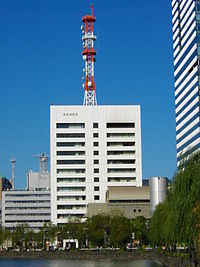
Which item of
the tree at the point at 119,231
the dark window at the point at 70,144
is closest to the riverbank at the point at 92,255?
the tree at the point at 119,231

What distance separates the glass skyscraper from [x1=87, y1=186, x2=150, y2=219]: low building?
14.0 meters

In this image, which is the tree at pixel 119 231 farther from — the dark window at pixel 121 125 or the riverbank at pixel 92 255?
the dark window at pixel 121 125

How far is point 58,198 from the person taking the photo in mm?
152750

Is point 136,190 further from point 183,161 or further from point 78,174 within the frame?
point 183,161

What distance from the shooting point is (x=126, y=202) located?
470 ft

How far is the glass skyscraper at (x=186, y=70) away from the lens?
5261 inches

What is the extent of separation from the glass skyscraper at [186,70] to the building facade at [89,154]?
41.1 ft

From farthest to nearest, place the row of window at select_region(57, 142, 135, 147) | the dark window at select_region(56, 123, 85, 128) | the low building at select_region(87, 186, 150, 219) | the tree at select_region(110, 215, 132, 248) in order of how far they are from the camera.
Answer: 1. the dark window at select_region(56, 123, 85, 128)
2. the row of window at select_region(57, 142, 135, 147)
3. the low building at select_region(87, 186, 150, 219)
4. the tree at select_region(110, 215, 132, 248)

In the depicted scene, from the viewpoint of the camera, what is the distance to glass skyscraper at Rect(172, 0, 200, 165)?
438ft

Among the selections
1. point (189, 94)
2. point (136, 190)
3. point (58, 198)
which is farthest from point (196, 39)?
point (58, 198)

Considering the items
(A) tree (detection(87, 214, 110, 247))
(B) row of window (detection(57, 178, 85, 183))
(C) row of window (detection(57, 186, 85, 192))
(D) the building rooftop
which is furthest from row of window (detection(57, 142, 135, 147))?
(A) tree (detection(87, 214, 110, 247))

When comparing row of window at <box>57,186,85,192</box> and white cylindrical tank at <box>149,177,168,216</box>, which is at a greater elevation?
row of window at <box>57,186,85,192</box>

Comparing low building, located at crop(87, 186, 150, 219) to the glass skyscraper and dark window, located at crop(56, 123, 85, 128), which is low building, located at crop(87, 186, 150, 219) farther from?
dark window, located at crop(56, 123, 85, 128)

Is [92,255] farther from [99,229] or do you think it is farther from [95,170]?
[95,170]
